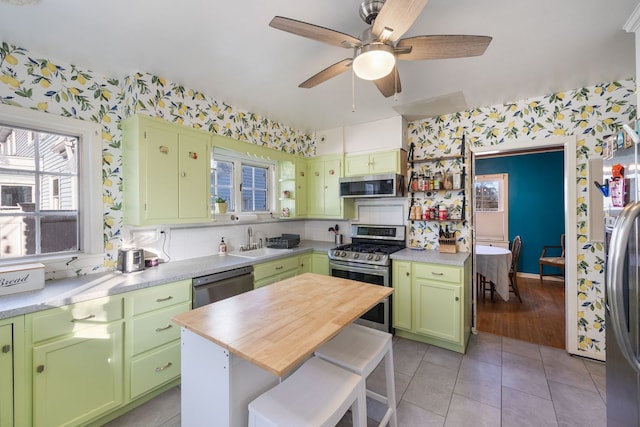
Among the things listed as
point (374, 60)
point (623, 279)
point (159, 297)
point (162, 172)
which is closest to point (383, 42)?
point (374, 60)

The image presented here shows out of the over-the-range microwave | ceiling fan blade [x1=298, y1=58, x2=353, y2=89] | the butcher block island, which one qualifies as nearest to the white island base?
the butcher block island

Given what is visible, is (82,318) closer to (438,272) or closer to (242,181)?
(242,181)

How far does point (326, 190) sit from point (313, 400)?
2.78m

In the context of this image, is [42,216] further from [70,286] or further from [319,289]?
[319,289]

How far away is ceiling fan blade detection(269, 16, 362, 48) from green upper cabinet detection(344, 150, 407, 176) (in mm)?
1969

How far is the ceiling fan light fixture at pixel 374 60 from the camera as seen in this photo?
1321 mm

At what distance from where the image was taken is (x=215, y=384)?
4.11 ft

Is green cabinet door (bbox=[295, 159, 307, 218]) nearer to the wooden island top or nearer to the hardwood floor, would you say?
the wooden island top

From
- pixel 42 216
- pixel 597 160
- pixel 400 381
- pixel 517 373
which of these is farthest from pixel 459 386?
pixel 42 216

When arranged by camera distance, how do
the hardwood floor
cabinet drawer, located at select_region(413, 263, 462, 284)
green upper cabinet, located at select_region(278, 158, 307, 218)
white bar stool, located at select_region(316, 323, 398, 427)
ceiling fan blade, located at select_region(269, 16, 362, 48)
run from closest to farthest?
ceiling fan blade, located at select_region(269, 16, 362, 48)
white bar stool, located at select_region(316, 323, 398, 427)
cabinet drawer, located at select_region(413, 263, 462, 284)
the hardwood floor
green upper cabinet, located at select_region(278, 158, 307, 218)

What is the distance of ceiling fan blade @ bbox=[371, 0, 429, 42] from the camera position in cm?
108

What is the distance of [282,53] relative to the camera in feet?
6.23

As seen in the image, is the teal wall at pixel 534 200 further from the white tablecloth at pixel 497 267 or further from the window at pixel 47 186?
the window at pixel 47 186

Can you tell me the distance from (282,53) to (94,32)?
1155 mm
